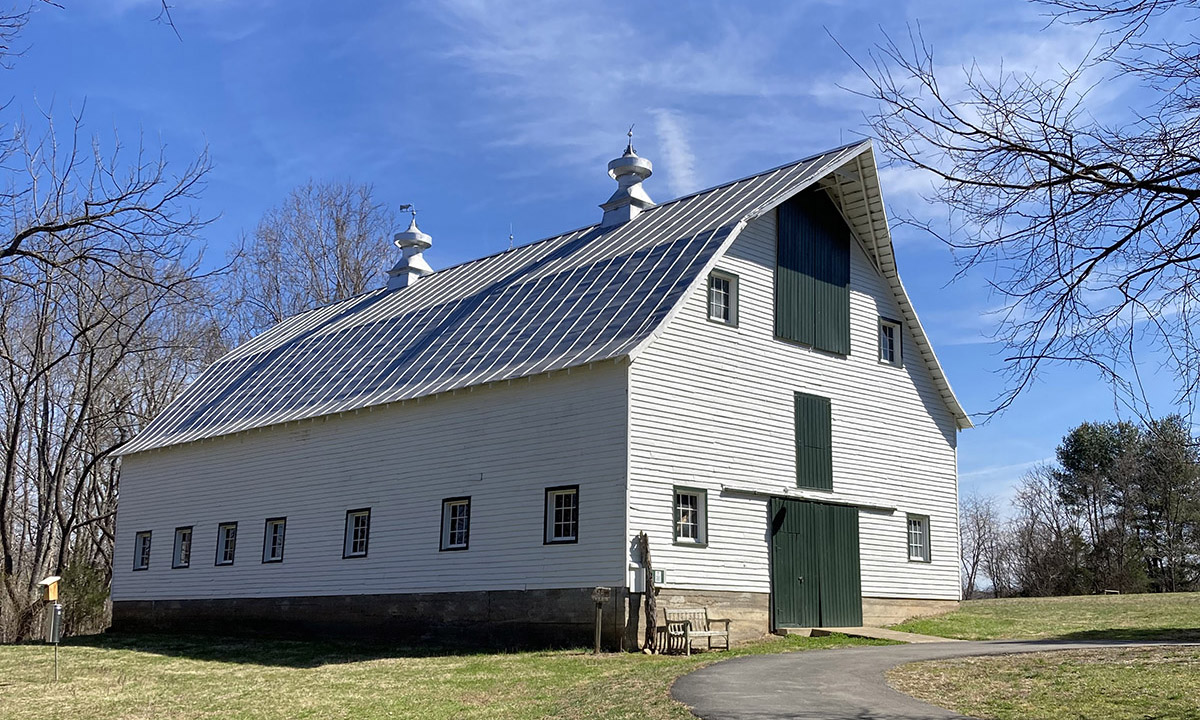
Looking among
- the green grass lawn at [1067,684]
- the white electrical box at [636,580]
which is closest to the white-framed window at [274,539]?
the white electrical box at [636,580]

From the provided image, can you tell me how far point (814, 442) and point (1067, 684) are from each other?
1068 cm

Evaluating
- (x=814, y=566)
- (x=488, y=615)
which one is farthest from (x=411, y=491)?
(x=814, y=566)

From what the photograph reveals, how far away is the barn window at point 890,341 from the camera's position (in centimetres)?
2602

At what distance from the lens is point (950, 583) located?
26.2m

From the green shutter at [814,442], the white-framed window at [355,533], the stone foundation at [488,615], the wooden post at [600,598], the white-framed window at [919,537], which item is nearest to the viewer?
the wooden post at [600,598]

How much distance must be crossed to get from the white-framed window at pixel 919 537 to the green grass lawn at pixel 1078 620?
140 centimetres

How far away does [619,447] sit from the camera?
790 inches

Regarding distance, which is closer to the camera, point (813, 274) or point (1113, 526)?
point (813, 274)

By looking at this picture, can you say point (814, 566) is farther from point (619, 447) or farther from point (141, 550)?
point (141, 550)

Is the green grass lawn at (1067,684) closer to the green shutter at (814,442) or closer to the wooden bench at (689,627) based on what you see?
the wooden bench at (689,627)

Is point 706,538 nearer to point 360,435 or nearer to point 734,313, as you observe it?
point 734,313

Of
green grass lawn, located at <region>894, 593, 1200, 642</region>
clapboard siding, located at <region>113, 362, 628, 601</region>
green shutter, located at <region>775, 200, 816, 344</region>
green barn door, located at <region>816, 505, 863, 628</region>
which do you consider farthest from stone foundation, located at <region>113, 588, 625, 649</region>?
green grass lawn, located at <region>894, 593, 1200, 642</region>

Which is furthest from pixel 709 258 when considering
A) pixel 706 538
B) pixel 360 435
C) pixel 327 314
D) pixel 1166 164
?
pixel 327 314

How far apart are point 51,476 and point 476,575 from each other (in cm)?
2453
